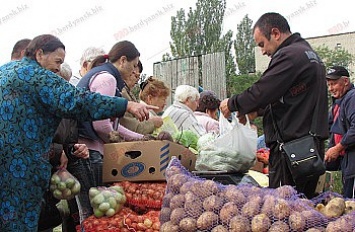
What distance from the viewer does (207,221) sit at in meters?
2.71

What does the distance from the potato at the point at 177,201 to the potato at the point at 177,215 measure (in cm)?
3

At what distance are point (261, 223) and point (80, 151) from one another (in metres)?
1.70

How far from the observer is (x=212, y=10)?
27703mm

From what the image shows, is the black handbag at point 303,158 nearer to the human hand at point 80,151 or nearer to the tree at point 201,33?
the human hand at point 80,151

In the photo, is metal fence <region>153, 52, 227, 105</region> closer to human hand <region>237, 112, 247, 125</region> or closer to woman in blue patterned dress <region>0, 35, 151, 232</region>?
human hand <region>237, 112, 247, 125</region>

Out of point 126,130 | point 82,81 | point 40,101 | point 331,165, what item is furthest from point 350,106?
point 40,101

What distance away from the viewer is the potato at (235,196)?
2711 mm

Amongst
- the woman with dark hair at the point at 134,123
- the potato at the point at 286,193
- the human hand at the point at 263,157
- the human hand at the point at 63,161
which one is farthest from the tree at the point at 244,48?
the potato at the point at 286,193

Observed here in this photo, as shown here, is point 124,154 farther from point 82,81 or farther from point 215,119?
point 215,119

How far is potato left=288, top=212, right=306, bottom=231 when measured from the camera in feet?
8.08

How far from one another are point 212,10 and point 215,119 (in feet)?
72.1

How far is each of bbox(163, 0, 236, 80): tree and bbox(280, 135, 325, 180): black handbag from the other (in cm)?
2374

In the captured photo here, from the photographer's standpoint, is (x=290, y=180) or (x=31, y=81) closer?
(x=31, y=81)

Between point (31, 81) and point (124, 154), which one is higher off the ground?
point (31, 81)
